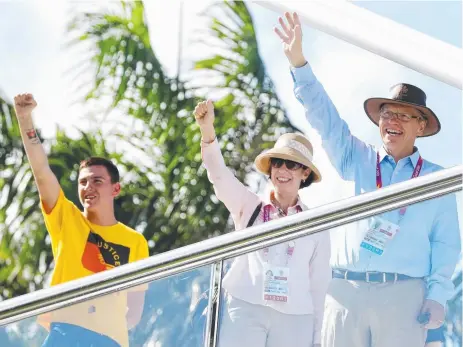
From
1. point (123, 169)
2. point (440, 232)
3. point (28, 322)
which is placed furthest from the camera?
point (123, 169)

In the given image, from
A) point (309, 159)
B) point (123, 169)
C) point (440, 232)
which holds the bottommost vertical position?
point (440, 232)

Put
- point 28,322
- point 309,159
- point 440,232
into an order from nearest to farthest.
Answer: point 440,232, point 28,322, point 309,159

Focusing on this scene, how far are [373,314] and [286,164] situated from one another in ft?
3.19

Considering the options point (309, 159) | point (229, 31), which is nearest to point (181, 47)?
point (229, 31)

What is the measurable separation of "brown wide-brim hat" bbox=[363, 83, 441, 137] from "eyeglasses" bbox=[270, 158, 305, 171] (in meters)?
0.38

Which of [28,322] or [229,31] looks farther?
[229,31]

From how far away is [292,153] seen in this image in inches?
166

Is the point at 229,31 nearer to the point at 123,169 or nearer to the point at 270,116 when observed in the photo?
the point at 270,116

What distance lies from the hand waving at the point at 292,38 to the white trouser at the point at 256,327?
1284 millimetres

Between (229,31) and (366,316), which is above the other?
(229,31)

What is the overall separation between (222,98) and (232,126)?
31cm

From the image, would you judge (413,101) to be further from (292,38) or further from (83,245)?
(83,245)

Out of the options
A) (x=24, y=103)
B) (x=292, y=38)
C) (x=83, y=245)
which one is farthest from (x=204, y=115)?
(x=24, y=103)

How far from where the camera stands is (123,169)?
9969mm
